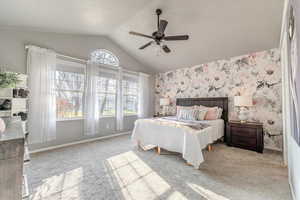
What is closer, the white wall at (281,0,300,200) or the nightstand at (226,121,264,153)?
the white wall at (281,0,300,200)

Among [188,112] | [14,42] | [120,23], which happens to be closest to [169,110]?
[188,112]

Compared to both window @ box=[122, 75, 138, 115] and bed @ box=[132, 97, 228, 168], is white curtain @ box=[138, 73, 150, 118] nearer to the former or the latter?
window @ box=[122, 75, 138, 115]

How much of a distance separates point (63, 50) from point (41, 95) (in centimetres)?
130

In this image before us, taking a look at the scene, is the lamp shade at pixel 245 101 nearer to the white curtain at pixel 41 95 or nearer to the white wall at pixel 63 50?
the white wall at pixel 63 50

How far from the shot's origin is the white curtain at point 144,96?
5.40m

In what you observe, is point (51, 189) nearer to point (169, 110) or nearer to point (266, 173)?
point (266, 173)

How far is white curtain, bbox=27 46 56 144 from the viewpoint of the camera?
299 cm

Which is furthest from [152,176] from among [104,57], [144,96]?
[104,57]

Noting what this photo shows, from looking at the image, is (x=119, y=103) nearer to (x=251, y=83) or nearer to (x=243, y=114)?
(x=243, y=114)

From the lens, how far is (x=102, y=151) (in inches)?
124

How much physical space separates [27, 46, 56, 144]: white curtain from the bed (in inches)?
82.5

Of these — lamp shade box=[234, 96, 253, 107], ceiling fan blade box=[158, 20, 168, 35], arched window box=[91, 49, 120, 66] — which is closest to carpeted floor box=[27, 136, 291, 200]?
lamp shade box=[234, 96, 253, 107]

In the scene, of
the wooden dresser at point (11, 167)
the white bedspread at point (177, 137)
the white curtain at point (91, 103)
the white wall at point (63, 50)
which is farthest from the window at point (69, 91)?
the wooden dresser at point (11, 167)

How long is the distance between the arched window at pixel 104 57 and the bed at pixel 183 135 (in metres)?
2.43
